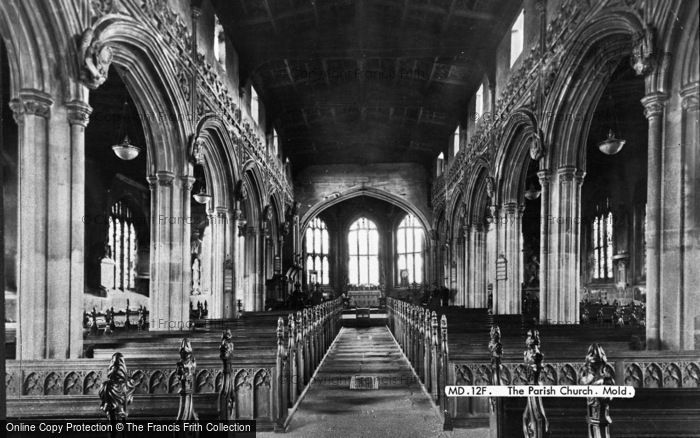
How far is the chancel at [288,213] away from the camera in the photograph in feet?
20.3

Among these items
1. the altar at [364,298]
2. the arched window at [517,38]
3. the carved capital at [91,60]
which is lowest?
the altar at [364,298]

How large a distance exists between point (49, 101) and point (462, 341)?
6.44 metres

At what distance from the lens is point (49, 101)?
7559 mm

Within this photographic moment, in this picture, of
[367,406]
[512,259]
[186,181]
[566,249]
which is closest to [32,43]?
[186,181]

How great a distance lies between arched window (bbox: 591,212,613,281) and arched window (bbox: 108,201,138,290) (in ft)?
56.0

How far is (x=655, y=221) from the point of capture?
766cm

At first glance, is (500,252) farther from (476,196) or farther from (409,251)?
(409,251)

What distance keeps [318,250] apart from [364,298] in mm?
6416

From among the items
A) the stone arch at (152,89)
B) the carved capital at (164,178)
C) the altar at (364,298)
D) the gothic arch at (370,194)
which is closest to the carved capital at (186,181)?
the stone arch at (152,89)

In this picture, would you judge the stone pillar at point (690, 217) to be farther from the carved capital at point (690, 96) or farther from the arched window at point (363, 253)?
the arched window at point (363, 253)

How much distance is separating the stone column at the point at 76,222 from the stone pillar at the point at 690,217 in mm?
7591

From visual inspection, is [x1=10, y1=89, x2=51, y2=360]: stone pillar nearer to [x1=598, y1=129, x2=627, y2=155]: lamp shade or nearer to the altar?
[x1=598, y1=129, x2=627, y2=155]: lamp shade

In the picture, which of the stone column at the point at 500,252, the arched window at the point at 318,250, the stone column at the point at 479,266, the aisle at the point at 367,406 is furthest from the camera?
the arched window at the point at 318,250

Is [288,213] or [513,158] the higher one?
[513,158]
